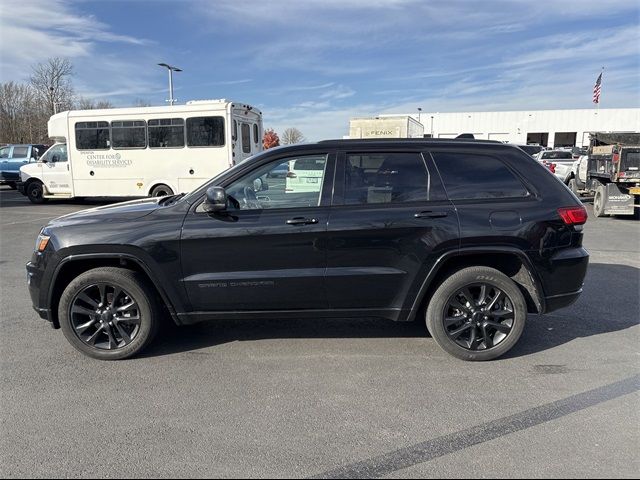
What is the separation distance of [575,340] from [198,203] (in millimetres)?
3787

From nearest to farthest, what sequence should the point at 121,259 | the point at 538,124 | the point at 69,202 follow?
the point at 121,259, the point at 69,202, the point at 538,124

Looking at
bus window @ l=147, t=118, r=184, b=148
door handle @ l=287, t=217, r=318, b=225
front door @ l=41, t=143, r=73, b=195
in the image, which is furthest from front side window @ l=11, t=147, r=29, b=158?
door handle @ l=287, t=217, r=318, b=225

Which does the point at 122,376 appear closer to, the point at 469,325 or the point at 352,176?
the point at 352,176

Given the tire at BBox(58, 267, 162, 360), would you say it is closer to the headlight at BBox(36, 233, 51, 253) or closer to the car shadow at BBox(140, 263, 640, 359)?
the car shadow at BBox(140, 263, 640, 359)

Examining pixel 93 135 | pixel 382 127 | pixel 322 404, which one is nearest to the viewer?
pixel 322 404

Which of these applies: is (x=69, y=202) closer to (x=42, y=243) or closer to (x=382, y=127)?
(x=382, y=127)

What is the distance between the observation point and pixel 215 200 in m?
3.52

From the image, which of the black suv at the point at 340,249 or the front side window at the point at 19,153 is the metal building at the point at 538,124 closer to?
the front side window at the point at 19,153

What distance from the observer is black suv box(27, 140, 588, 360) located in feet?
12.2

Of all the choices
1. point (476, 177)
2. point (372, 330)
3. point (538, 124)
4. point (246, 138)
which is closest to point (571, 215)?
point (476, 177)

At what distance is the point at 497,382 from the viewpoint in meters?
3.52

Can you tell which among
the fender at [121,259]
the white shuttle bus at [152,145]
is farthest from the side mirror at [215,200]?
the white shuttle bus at [152,145]

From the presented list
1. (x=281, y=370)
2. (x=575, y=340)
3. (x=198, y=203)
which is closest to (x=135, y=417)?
(x=281, y=370)

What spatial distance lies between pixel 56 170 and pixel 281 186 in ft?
46.2
